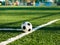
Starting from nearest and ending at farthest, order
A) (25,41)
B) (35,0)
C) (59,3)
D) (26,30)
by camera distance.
Result: 1. (25,41)
2. (26,30)
3. (59,3)
4. (35,0)

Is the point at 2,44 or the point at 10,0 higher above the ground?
the point at 2,44

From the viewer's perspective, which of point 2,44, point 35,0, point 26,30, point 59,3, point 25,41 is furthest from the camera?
point 35,0

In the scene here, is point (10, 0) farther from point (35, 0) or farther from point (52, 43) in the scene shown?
point (52, 43)

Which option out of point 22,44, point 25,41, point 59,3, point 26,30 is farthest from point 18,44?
point 59,3

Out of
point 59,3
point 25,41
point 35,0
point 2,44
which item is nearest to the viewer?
point 2,44

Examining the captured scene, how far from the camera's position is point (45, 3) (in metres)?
59.9

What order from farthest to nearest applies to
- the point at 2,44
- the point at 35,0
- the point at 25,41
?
the point at 35,0
the point at 25,41
the point at 2,44

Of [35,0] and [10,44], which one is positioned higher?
[10,44]

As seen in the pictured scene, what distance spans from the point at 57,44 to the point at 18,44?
0.98 meters

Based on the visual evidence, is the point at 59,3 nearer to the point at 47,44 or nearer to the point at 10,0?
the point at 10,0

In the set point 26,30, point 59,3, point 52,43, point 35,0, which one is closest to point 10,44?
point 52,43

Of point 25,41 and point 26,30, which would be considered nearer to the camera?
point 25,41

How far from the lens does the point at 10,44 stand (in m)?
5.59

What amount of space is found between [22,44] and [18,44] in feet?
0.33
